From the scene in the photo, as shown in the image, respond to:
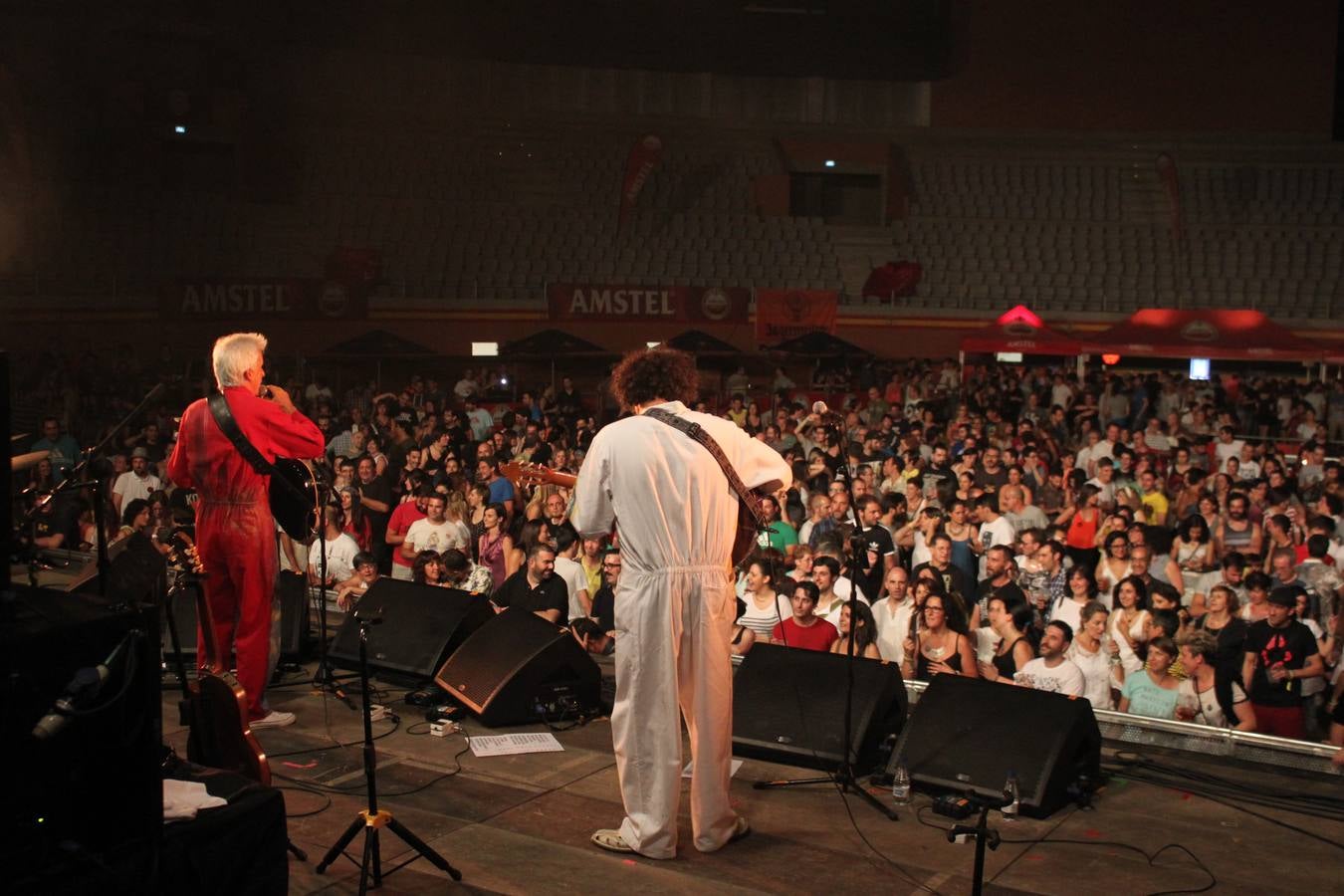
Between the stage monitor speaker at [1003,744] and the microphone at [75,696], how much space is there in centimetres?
301

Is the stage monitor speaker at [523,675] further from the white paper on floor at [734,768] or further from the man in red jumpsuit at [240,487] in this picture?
the man in red jumpsuit at [240,487]

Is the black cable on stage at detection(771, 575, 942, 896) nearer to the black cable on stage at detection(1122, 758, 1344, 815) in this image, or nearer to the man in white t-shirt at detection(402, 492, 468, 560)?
the black cable on stage at detection(1122, 758, 1344, 815)

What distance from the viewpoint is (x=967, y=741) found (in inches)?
192

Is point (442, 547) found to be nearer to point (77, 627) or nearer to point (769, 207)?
point (77, 627)

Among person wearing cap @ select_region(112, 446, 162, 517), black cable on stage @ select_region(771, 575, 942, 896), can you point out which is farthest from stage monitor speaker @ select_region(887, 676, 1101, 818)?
person wearing cap @ select_region(112, 446, 162, 517)

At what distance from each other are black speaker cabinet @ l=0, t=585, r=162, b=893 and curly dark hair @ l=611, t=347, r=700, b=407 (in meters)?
1.87

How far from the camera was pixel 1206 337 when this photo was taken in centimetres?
1583

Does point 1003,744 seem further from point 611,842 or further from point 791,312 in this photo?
point 791,312

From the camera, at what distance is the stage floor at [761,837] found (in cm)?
412

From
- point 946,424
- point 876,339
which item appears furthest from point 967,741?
point 876,339

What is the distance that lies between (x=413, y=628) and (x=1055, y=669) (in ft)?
10.3

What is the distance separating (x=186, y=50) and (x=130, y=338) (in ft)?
22.2

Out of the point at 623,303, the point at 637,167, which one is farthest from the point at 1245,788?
the point at 637,167

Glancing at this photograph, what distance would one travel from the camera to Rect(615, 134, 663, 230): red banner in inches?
1015
